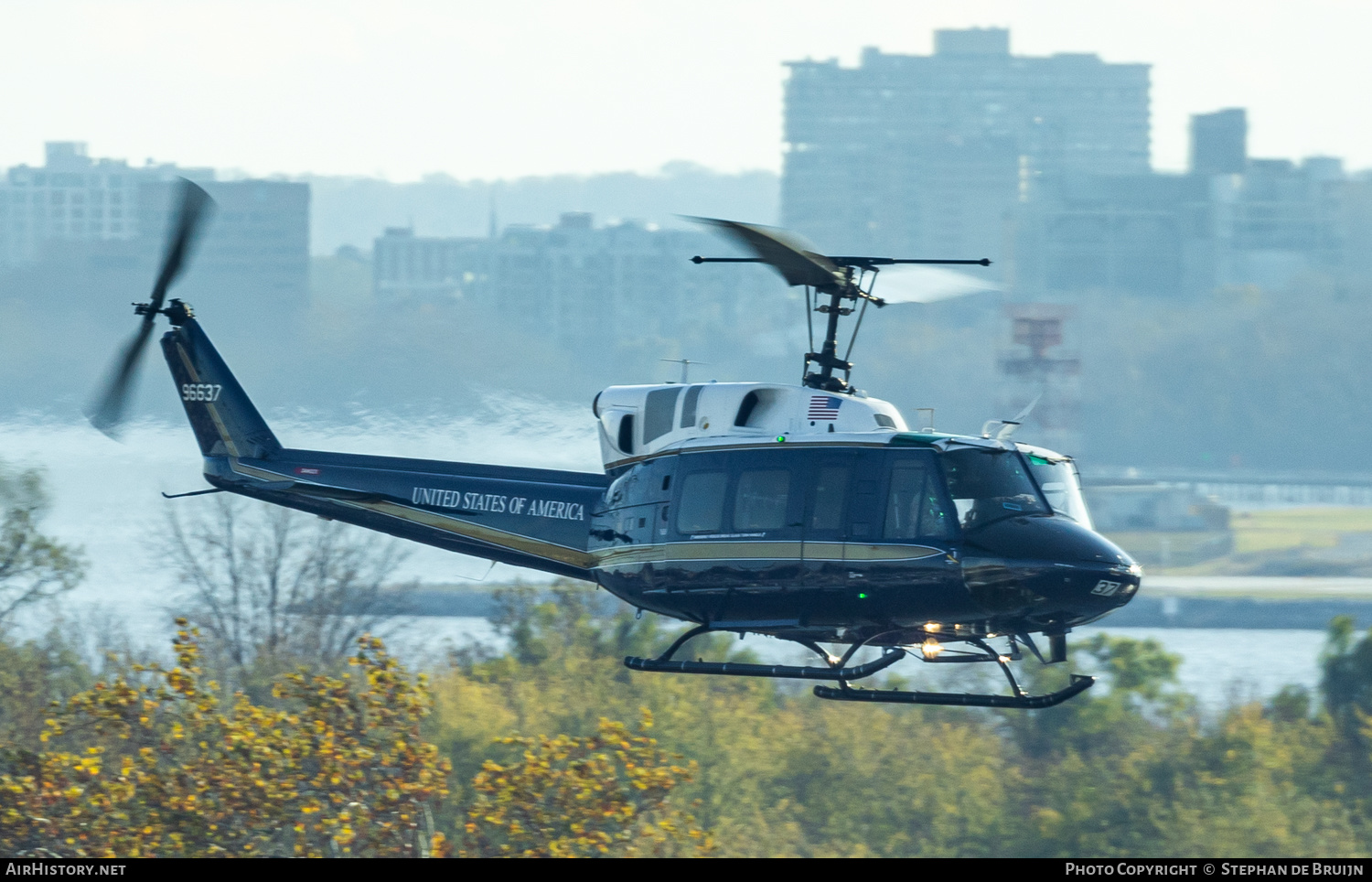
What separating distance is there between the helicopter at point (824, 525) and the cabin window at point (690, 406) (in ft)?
0.06

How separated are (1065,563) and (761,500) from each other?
2516 millimetres

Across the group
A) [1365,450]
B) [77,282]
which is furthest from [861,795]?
[1365,450]

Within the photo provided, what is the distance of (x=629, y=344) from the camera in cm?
7350

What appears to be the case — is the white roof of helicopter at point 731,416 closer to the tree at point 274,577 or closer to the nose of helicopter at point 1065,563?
the nose of helicopter at point 1065,563

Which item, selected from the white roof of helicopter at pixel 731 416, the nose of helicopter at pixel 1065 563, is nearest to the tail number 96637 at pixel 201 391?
the white roof of helicopter at pixel 731 416

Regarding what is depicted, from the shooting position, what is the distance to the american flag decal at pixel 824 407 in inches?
565

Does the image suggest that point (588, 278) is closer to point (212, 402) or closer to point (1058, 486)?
point (212, 402)

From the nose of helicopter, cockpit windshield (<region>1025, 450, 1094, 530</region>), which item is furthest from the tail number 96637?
cockpit windshield (<region>1025, 450, 1094, 530</region>)

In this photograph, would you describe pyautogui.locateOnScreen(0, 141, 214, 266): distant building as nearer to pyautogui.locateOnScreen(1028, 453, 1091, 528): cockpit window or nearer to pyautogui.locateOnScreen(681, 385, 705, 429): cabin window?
pyautogui.locateOnScreen(681, 385, 705, 429): cabin window

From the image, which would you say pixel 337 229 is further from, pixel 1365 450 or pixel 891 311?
pixel 1365 450

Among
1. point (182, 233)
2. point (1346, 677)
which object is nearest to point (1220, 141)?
point (1346, 677)

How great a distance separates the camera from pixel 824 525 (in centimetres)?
1373

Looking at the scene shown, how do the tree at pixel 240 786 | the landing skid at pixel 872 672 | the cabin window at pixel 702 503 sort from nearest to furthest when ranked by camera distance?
1. the landing skid at pixel 872 672
2. the cabin window at pixel 702 503
3. the tree at pixel 240 786

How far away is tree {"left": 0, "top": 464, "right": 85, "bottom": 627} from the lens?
4056cm
